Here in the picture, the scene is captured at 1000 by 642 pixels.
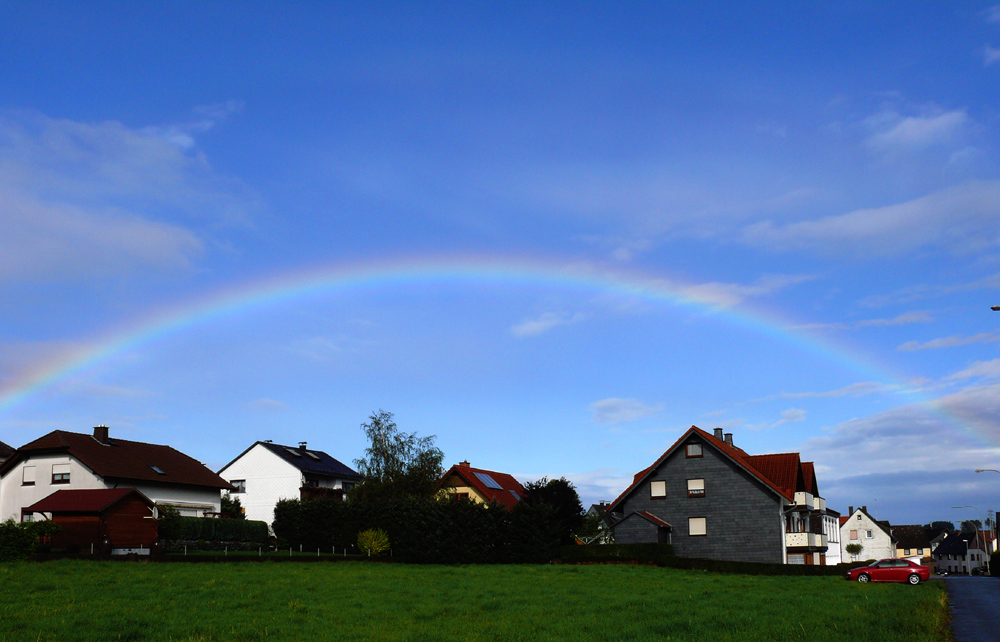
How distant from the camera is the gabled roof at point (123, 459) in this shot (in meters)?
58.6

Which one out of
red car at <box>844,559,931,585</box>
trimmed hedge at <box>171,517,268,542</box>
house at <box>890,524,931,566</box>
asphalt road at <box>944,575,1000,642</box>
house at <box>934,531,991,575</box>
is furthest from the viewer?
house at <box>890,524,931,566</box>

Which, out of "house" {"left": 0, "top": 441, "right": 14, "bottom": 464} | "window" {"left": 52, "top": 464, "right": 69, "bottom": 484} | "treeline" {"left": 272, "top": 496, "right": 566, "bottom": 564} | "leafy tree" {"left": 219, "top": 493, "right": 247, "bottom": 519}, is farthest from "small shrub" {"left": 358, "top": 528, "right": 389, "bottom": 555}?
"house" {"left": 0, "top": 441, "right": 14, "bottom": 464}

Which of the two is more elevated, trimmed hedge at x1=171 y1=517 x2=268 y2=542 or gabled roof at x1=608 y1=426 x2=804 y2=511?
gabled roof at x1=608 y1=426 x2=804 y2=511

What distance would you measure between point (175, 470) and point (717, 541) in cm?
4306

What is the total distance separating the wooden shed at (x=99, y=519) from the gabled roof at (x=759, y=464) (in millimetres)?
34085

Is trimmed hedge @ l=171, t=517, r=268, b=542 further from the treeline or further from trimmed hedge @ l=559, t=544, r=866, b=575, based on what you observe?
trimmed hedge @ l=559, t=544, r=866, b=575

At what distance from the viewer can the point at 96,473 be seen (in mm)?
57219

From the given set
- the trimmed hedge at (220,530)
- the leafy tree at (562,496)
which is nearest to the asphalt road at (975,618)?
the leafy tree at (562,496)

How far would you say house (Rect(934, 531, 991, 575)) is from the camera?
144 metres

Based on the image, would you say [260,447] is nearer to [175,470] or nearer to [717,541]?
[175,470]

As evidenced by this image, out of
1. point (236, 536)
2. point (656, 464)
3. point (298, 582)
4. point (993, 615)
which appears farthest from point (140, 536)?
point (993, 615)

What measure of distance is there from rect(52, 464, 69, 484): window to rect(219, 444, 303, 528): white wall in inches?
1013

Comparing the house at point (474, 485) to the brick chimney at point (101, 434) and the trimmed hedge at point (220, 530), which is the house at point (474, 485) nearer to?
the trimmed hedge at point (220, 530)

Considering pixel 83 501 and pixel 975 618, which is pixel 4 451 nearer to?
pixel 83 501
